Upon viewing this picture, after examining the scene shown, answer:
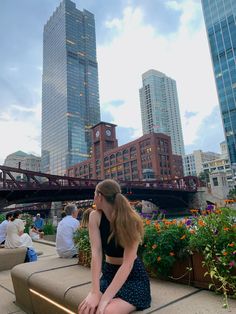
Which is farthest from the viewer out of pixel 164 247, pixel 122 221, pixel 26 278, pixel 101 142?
pixel 101 142

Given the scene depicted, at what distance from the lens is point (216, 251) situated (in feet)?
8.32

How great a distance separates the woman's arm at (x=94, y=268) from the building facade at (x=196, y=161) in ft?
492

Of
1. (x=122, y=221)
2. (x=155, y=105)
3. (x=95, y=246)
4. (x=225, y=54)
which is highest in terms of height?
(x=155, y=105)

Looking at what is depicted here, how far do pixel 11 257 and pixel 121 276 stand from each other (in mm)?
4466

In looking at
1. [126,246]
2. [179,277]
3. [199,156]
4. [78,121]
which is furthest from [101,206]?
[78,121]

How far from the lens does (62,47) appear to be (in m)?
179

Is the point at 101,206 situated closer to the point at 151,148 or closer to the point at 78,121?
the point at 151,148

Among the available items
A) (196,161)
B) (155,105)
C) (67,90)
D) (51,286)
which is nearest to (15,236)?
(51,286)

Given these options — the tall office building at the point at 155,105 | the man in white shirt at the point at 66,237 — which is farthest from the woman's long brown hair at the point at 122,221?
the tall office building at the point at 155,105

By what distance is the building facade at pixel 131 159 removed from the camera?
307 ft

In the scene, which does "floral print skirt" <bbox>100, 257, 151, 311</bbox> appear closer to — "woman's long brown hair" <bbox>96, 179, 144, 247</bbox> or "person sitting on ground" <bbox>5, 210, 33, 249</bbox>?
"woman's long brown hair" <bbox>96, 179, 144, 247</bbox>

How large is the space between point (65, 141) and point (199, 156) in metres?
80.5

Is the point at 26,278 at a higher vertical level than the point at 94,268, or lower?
lower

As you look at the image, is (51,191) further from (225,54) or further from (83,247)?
(225,54)
